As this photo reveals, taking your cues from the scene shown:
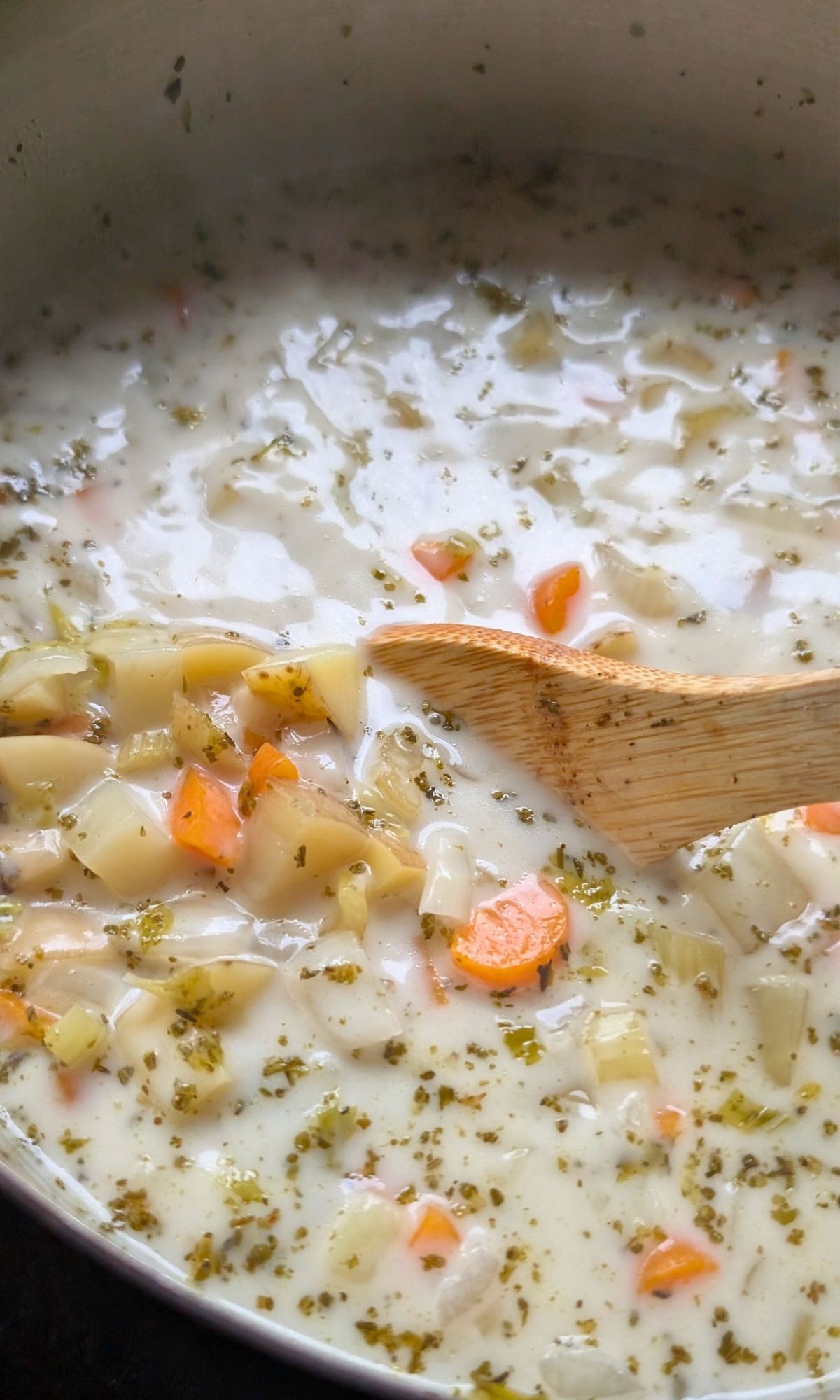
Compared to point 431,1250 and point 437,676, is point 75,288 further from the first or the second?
point 431,1250

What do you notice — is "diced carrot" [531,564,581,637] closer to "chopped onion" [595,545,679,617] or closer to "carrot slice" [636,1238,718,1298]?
"chopped onion" [595,545,679,617]

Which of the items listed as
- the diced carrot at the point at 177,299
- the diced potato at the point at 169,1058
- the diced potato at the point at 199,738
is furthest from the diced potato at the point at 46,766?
the diced carrot at the point at 177,299

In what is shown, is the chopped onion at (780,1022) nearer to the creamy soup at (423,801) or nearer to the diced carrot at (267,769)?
the creamy soup at (423,801)

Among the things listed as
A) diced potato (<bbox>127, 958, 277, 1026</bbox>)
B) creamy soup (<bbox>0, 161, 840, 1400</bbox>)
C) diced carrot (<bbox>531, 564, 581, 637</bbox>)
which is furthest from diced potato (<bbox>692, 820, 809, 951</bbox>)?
diced potato (<bbox>127, 958, 277, 1026</bbox>)

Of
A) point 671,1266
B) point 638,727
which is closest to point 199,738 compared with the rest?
point 638,727

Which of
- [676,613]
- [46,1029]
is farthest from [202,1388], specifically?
[676,613]

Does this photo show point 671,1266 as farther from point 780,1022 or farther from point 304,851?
point 304,851
